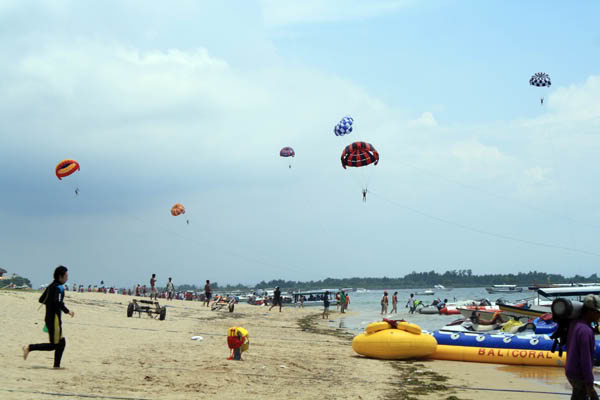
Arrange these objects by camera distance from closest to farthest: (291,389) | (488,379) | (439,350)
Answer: (291,389), (488,379), (439,350)

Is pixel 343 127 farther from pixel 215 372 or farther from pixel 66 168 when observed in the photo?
pixel 215 372

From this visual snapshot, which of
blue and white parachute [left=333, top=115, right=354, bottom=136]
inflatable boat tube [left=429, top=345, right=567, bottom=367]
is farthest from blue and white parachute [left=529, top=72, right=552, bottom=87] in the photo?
inflatable boat tube [left=429, top=345, right=567, bottom=367]

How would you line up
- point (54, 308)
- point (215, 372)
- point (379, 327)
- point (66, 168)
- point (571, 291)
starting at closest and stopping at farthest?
1. point (54, 308)
2. point (215, 372)
3. point (379, 327)
4. point (571, 291)
5. point (66, 168)

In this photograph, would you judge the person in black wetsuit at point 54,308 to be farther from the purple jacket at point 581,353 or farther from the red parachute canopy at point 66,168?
the red parachute canopy at point 66,168

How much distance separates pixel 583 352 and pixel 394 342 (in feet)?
27.9

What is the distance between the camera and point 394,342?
549 inches

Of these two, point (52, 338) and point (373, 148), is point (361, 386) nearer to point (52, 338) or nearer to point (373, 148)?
point (52, 338)

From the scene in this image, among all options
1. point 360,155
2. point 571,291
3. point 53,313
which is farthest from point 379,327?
point 571,291

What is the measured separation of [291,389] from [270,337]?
970 cm

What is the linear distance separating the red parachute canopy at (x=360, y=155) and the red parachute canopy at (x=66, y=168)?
13880 millimetres

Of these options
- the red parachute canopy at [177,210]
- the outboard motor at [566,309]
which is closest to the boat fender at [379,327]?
the outboard motor at [566,309]

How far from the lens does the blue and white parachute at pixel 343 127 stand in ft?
93.1

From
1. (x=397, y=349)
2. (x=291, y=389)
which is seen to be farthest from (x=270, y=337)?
(x=291, y=389)

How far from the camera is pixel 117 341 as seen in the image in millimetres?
13367
